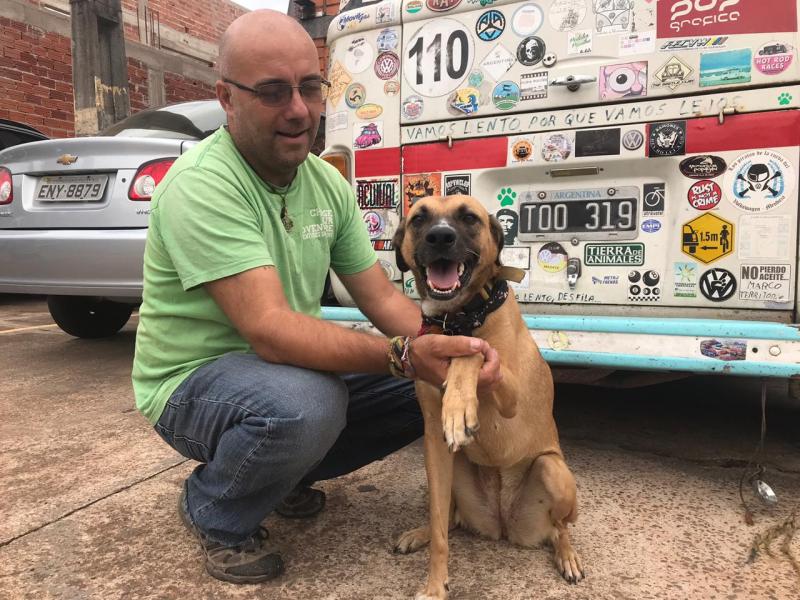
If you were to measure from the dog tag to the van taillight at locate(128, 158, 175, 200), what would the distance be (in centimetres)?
335

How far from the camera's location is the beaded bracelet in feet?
5.71

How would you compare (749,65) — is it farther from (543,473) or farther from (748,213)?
(543,473)

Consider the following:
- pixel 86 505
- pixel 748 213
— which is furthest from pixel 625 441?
pixel 86 505

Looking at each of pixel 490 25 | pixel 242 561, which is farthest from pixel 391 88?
pixel 242 561

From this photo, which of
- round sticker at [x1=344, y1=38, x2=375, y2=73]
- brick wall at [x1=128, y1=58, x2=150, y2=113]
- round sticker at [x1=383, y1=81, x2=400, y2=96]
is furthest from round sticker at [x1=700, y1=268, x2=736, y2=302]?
brick wall at [x1=128, y1=58, x2=150, y2=113]

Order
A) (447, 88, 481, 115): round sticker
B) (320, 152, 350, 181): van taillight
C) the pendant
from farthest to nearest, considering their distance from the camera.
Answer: (320, 152, 350, 181): van taillight
(447, 88, 481, 115): round sticker
the pendant

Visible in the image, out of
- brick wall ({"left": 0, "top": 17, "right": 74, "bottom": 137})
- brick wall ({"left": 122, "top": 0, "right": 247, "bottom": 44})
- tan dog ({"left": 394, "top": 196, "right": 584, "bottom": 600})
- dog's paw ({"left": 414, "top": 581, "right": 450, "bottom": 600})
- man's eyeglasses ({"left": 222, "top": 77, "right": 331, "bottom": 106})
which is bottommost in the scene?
dog's paw ({"left": 414, "top": 581, "right": 450, "bottom": 600})

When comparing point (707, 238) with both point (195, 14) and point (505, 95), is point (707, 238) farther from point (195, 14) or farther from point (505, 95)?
point (195, 14)

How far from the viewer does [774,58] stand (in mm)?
2180

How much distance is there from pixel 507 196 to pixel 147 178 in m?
2.22

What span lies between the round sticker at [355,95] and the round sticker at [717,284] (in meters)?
1.67

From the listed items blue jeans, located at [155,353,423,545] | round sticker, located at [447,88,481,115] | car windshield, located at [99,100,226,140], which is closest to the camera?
blue jeans, located at [155,353,423,545]

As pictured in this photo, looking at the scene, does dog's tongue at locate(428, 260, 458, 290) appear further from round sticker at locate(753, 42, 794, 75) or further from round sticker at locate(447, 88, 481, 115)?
round sticker at locate(753, 42, 794, 75)

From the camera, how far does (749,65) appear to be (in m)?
2.21
